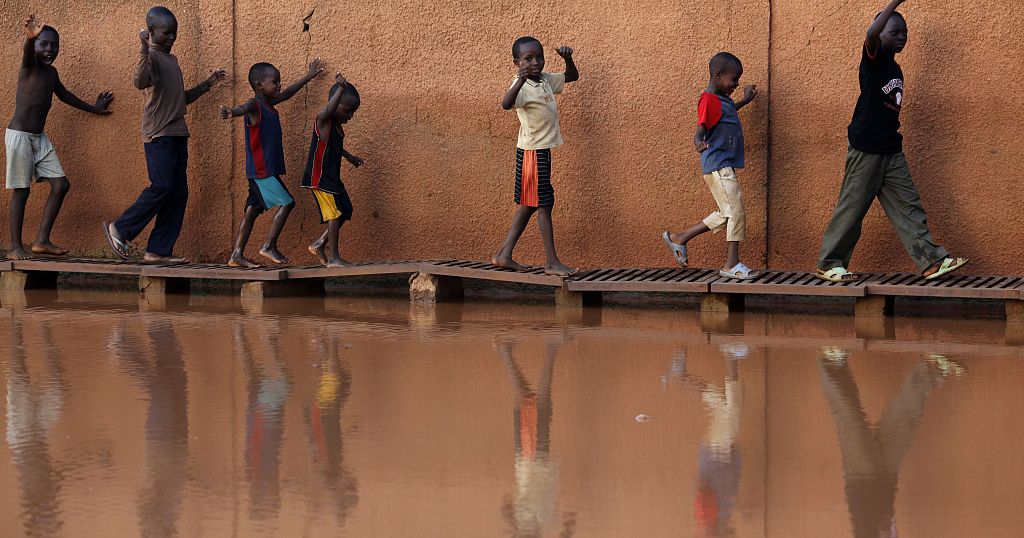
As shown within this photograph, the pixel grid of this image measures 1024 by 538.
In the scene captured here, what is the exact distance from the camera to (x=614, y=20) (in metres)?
8.77

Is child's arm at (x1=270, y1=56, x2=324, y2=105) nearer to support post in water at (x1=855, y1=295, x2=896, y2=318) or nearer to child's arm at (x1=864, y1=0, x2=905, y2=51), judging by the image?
child's arm at (x1=864, y1=0, x2=905, y2=51)

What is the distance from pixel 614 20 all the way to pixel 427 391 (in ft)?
13.7

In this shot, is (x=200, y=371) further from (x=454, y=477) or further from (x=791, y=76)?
(x=791, y=76)

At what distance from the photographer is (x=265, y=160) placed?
9094 millimetres

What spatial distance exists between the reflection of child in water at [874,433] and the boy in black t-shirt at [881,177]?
65.9 inches

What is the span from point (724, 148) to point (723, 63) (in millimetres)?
531

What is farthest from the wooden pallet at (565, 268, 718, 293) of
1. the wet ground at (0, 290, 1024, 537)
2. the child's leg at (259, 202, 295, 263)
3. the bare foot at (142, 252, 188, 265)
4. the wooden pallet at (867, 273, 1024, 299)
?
the bare foot at (142, 252, 188, 265)

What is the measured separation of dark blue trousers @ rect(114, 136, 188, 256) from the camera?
914 centimetres

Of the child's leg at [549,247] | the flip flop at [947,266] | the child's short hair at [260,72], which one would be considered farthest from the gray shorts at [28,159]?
the flip flop at [947,266]

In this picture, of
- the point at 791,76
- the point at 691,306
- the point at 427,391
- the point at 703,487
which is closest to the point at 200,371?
the point at 427,391

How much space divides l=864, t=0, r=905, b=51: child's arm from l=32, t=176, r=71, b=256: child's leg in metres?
5.73

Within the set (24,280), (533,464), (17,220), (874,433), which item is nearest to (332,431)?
(533,464)

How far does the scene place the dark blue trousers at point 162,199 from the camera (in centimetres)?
914

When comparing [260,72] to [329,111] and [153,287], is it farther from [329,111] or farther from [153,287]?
[153,287]
